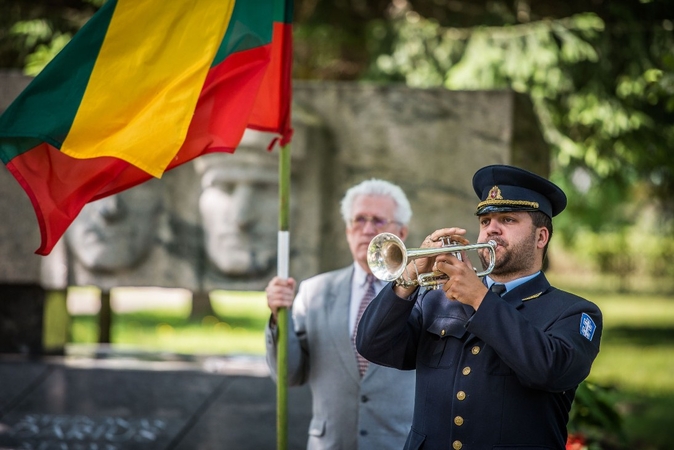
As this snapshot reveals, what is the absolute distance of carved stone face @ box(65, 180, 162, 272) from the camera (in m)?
7.51

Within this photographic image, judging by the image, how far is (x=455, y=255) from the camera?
3234 millimetres

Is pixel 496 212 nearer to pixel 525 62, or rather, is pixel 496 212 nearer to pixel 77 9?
pixel 525 62

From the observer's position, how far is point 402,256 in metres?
3.33

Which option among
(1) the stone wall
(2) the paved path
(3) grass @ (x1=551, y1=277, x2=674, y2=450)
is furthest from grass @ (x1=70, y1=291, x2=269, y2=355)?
(3) grass @ (x1=551, y1=277, x2=674, y2=450)

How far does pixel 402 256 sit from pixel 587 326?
73 centimetres

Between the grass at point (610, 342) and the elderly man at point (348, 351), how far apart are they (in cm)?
297

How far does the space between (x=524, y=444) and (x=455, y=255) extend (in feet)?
2.38

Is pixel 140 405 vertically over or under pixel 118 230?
under

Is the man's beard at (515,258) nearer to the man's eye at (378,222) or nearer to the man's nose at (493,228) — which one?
the man's nose at (493,228)

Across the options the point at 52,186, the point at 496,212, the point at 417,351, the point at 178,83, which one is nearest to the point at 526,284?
the point at 496,212

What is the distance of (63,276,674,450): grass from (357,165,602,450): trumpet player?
3.74 meters

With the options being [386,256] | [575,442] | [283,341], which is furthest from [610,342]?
[386,256]

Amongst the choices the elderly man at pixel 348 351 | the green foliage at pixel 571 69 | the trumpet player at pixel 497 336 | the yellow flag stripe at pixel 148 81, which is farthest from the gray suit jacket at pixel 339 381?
the green foliage at pixel 571 69

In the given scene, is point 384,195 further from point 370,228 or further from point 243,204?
point 243,204
